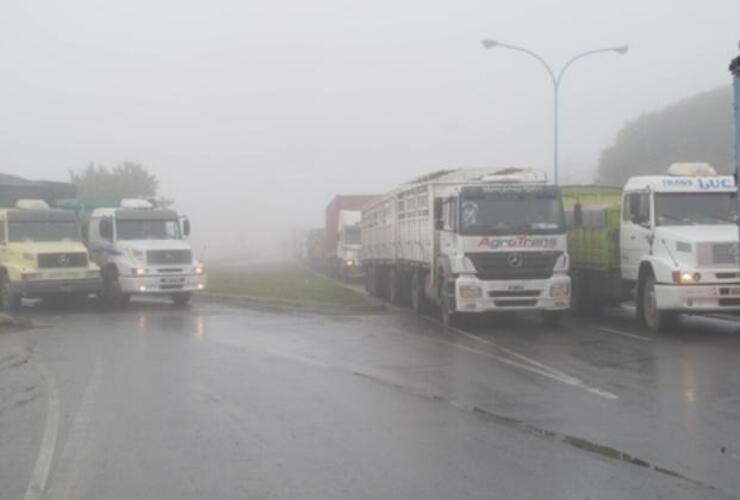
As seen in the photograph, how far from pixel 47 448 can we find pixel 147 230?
17087 millimetres

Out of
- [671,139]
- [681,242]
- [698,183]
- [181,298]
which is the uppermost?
[671,139]

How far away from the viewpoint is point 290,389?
10109 millimetres

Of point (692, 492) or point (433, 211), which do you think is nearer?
point (692, 492)

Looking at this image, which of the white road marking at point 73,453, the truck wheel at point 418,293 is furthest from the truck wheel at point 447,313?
the white road marking at point 73,453

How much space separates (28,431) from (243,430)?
1987mm

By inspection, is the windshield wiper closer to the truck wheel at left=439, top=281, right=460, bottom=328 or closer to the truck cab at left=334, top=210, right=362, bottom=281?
the truck wheel at left=439, top=281, right=460, bottom=328

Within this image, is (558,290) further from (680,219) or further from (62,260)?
(62,260)

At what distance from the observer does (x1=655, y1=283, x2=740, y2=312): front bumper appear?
581 inches

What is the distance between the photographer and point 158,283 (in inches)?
894

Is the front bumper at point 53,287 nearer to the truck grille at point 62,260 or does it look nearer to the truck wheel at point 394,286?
the truck grille at point 62,260

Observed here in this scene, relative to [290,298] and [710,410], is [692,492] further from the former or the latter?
[290,298]

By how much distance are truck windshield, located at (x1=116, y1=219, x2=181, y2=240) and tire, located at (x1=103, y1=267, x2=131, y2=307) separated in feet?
3.40

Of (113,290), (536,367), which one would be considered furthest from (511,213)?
(113,290)

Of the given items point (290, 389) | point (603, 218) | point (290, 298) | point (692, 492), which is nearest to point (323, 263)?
point (290, 298)
